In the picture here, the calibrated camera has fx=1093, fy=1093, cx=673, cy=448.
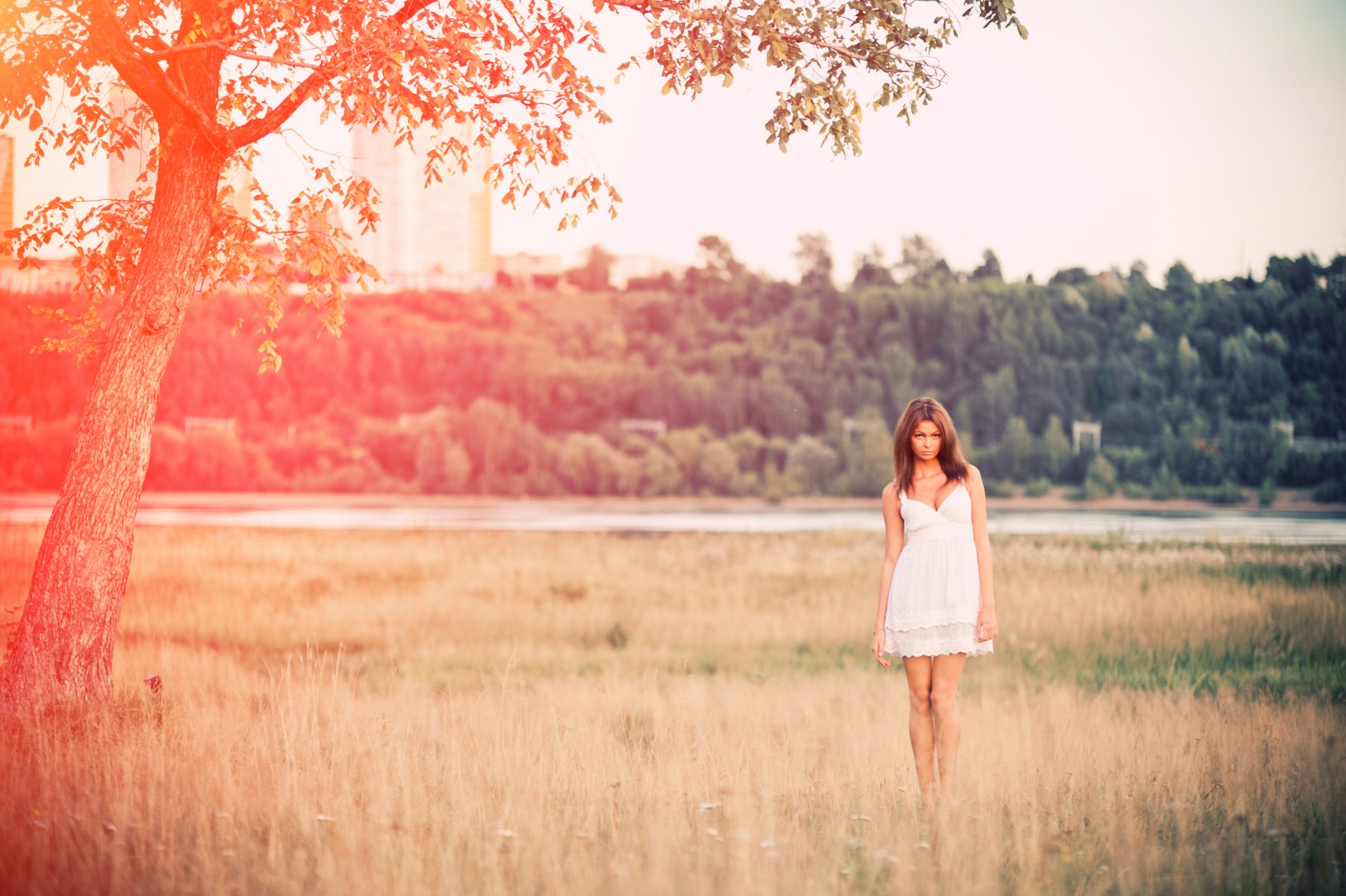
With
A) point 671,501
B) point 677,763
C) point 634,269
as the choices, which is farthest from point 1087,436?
point 677,763

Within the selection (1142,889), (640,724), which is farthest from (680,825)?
(640,724)

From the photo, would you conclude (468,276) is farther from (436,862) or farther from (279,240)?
(436,862)

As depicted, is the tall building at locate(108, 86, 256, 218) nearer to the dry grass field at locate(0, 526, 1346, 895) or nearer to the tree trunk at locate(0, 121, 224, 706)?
the tree trunk at locate(0, 121, 224, 706)

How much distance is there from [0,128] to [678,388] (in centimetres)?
5358

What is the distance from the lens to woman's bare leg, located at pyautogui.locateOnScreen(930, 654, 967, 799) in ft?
19.1

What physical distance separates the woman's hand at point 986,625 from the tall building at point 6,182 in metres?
11.9

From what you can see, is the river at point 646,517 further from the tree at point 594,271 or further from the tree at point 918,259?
the tree at point 594,271

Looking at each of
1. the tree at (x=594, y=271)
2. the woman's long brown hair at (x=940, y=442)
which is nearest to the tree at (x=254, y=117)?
the woman's long brown hair at (x=940, y=442)

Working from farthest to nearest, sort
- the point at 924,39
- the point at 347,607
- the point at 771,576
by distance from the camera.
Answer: the point at 771,576 → the point at 347,607 → the point at 924,39

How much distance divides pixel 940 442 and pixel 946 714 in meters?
1.46

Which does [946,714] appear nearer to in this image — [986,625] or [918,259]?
[986,625]

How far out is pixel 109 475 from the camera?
7.44 metres

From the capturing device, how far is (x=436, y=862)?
5.07 m

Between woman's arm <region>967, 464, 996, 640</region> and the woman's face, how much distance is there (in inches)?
8.9
